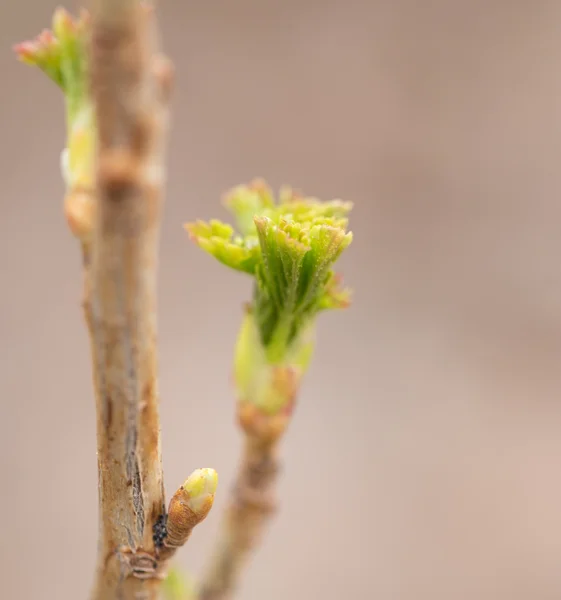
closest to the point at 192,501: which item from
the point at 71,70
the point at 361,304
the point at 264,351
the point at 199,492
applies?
the point at 199,492

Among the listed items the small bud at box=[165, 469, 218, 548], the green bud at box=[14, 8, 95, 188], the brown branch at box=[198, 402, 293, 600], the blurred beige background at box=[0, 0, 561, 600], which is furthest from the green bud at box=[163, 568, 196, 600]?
the blurred beige background at box=[0, 0, 561, 600]

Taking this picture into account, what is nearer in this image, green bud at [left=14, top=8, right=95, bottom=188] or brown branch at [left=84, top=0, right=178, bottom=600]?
brown branch at [left=84, top=0, right=178, bottom=600]

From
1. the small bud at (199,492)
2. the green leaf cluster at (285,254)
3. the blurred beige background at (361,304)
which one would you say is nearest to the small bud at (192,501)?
the small bud at (199,492)

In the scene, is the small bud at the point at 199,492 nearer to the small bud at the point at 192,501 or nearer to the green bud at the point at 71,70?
the small bud at the point at 192,501

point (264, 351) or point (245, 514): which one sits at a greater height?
point (264, 351)

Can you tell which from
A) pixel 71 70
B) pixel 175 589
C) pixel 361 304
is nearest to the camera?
pixel 71 70

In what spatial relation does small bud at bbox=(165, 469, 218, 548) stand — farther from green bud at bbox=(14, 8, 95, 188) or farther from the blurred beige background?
the blurred beige background

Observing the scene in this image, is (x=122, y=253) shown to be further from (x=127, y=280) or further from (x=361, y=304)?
(x=361, y=304)
